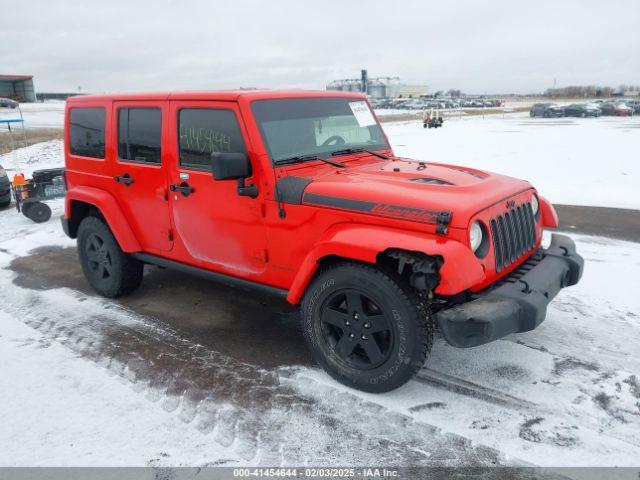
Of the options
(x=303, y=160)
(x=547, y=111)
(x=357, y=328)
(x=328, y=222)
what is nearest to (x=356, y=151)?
(x=303, y=160)

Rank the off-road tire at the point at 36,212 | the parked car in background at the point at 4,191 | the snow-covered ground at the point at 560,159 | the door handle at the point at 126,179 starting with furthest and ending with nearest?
1. the snow-covered ground at the point at 560,159
2. the parked car in background at the point at 4,191
3. the off-road tire at the point at 36,212
4. the door handle at the point at 126,179

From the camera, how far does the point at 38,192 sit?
344 inches

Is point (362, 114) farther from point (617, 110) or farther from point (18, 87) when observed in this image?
point (18, 87)

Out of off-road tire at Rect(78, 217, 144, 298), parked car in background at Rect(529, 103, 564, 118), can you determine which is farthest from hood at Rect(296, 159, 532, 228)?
parked car in background at Rect(529, 103, 564, 118)

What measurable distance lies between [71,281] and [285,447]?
3.95m

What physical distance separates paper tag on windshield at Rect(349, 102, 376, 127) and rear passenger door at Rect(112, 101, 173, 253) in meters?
1.62

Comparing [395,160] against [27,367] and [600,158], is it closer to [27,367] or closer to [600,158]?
[27,367]

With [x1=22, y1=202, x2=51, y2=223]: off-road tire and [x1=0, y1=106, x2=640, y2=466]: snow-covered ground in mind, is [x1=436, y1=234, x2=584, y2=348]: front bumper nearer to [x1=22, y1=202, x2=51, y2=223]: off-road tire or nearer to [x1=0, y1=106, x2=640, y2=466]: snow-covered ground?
[x1=0, y1=106, x2=640, y2=466]: snow-covered ground

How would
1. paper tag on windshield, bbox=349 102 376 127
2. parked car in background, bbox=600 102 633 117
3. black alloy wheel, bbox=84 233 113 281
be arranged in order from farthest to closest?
1. parked car in background, bbox=600 102 633 117
2. black alloy wheel, bbox=84 233 113 281
3. paper tag on windshield, bbox=349 102 376 127

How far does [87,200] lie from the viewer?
5117 millimetres

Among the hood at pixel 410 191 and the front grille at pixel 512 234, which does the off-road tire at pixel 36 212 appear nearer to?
the hood at pixel 410 191

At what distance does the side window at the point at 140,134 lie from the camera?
14.7ft

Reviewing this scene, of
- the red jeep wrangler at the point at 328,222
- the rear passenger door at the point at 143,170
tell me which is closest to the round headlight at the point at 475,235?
the red jeep wrangler at the point at 328,222

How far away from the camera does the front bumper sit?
2.99m
